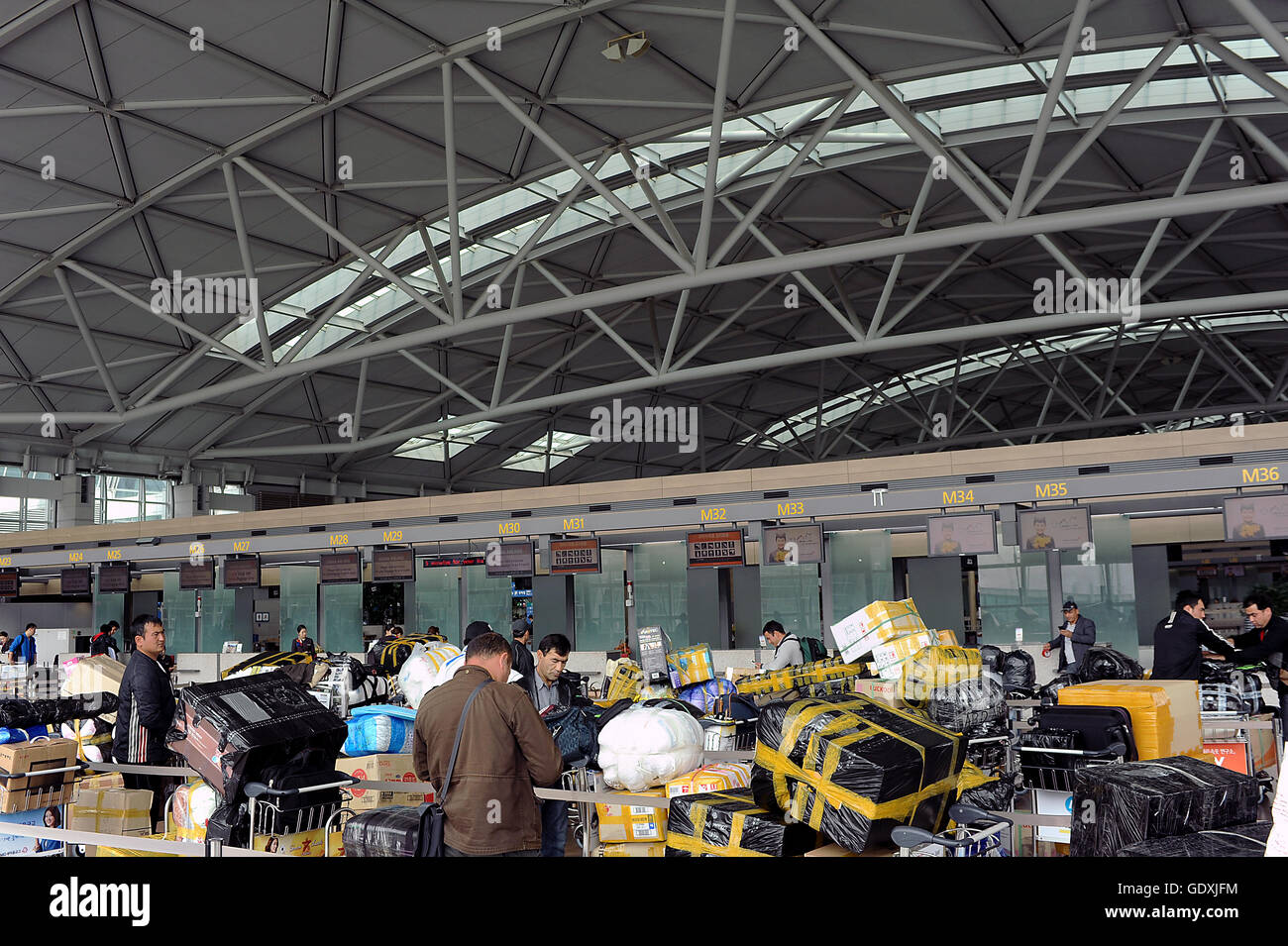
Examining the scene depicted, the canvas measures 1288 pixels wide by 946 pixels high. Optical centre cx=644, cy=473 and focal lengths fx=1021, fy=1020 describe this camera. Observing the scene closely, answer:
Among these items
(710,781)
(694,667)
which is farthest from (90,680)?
(710,781)

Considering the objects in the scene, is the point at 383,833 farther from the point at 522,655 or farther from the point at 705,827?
the point at 522,655

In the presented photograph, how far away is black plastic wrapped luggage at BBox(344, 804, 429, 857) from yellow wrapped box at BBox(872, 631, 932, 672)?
2.94m

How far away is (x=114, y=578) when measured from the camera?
70.9ft

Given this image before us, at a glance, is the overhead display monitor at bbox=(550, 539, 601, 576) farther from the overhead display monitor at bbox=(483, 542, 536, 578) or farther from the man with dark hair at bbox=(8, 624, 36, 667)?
the man with dark hair at bbox=(8, 624, 36, 667)

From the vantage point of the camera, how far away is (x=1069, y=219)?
1104 cm

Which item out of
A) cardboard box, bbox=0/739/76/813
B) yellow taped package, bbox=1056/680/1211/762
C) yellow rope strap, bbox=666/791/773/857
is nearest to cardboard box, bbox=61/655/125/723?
cardboard box, bbox=0/739/76/813

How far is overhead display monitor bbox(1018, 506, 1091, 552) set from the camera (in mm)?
13242

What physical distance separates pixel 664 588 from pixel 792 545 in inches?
105

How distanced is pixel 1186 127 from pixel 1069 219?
24.1 ft

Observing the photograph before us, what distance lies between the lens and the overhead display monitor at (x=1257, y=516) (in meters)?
11.9

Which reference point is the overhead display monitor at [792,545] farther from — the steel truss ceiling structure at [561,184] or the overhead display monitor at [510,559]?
the overhead display monitor at [510,559]
